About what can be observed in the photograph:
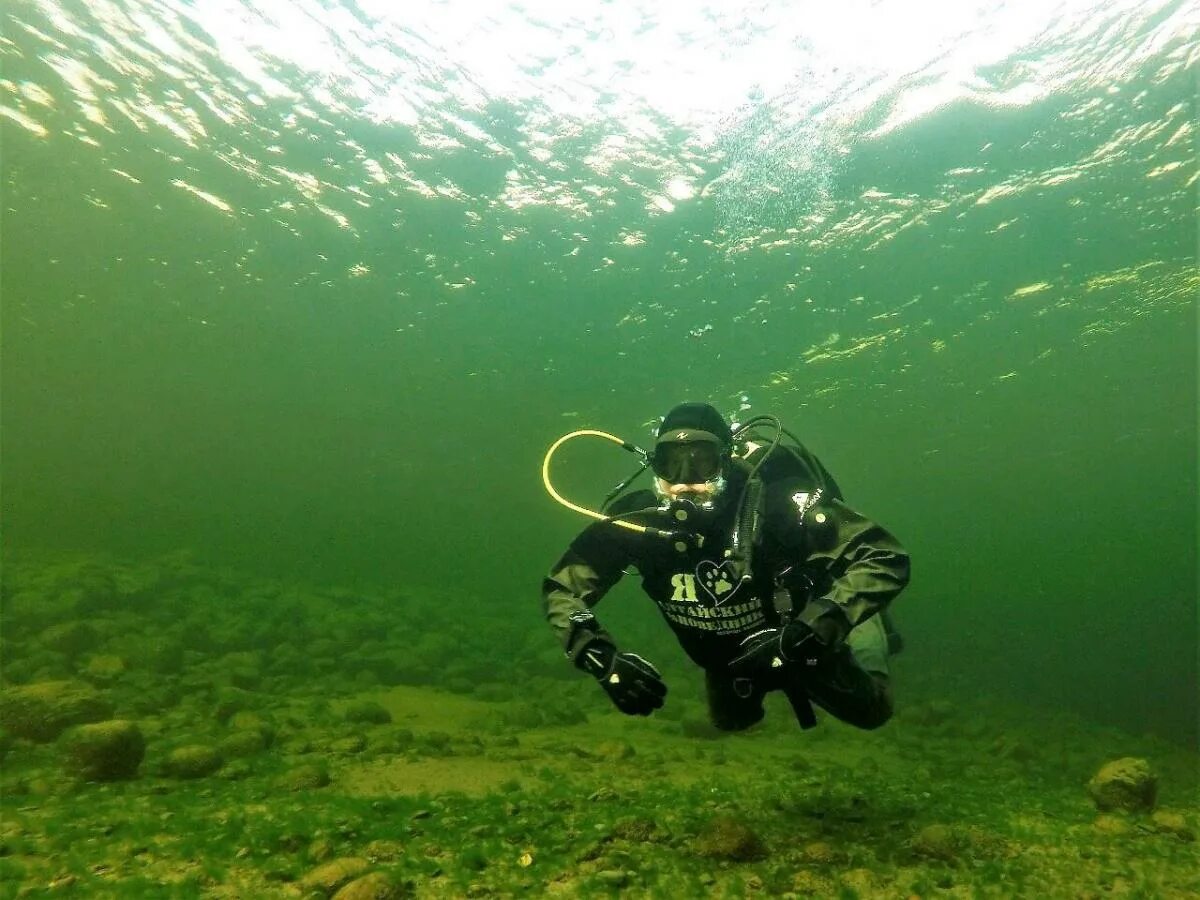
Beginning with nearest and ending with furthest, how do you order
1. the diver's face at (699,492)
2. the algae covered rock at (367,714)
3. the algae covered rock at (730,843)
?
the algae covered rock at (730,843), the diver's face at (699,492), the algae covered rock at (367,714)

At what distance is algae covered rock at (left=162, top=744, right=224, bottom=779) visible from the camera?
223 inches

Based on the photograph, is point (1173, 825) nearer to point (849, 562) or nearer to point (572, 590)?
point (849, 562)

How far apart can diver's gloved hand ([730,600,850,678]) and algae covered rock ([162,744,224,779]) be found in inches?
217

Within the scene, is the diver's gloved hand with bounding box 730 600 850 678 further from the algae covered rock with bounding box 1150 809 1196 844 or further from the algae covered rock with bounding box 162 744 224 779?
the algae covered rock with bounding box 162 744 224 779

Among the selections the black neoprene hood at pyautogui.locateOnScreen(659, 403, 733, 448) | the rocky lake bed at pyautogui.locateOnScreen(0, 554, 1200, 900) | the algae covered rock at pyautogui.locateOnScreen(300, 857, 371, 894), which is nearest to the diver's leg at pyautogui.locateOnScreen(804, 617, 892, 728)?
the rocky lake bed at pyautogui.locateOnScreen(0, 554, 1200, 900)

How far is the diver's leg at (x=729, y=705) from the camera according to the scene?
457 centimetres

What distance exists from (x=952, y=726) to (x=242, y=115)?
19.4 m

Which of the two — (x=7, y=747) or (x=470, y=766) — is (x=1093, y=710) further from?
(x=7, y=747)

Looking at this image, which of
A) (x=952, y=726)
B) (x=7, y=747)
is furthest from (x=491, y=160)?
(x=952, y=726)

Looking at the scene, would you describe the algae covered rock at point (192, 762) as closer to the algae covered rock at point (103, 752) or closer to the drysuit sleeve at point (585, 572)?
the algae covered rock at point (103, 752)

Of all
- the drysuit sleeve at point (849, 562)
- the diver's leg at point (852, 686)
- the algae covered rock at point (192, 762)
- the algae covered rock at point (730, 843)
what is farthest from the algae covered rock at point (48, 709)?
the drysuit sleeve at point (849, 562)

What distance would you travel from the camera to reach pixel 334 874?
11.8ft

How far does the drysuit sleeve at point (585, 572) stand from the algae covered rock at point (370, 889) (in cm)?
175

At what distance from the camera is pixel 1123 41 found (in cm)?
1008
